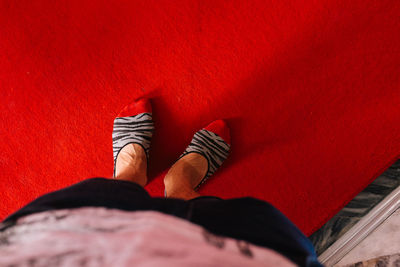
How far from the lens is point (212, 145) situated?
0.95m

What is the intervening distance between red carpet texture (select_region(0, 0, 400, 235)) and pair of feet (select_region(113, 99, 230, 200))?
46 mm

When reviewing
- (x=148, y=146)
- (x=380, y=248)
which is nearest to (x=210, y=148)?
(x=148, y=146)

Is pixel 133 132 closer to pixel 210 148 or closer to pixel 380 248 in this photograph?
pixel 210 148

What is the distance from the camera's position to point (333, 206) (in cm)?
96

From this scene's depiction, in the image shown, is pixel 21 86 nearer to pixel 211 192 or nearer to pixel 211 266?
pixel 211 192

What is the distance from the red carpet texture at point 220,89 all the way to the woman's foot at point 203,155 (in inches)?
2.0

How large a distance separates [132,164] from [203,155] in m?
0.25

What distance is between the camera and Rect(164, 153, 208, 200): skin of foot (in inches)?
33.4

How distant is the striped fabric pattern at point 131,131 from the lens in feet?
3.16

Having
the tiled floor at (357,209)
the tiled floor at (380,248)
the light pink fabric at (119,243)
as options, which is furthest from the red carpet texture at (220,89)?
the light pink fabric at (119,243)

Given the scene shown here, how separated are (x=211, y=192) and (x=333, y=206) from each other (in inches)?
17.6

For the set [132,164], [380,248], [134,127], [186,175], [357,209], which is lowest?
[380,248]

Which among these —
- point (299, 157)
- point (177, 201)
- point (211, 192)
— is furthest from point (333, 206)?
point (177, 201)

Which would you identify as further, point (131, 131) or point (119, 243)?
point (131, 131)
